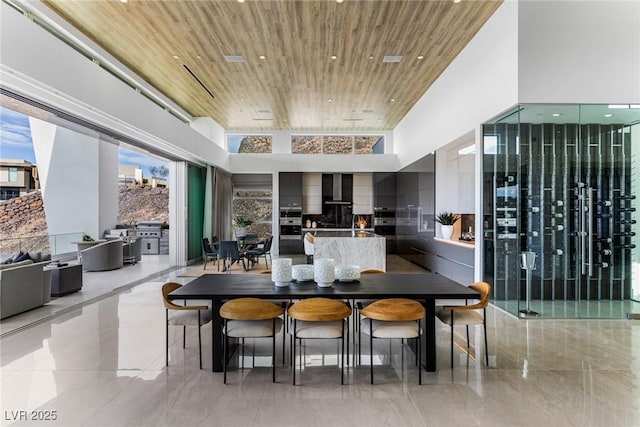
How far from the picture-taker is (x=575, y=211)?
460cm

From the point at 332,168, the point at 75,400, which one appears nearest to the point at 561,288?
the point at 75,400

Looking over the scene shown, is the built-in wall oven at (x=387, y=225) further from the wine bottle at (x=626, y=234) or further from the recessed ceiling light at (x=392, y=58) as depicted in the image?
the wine bottle at (x=626, y=234)

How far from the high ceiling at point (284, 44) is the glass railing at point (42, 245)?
14.0 ft

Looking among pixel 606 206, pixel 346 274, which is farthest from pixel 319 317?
pixel 606 206

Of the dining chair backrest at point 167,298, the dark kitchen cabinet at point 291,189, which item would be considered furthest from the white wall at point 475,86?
the dining chair backrest at point 167,298

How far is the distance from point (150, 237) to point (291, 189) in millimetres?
5263

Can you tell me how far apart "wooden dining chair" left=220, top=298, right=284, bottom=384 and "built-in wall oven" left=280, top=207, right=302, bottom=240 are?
27.2ft

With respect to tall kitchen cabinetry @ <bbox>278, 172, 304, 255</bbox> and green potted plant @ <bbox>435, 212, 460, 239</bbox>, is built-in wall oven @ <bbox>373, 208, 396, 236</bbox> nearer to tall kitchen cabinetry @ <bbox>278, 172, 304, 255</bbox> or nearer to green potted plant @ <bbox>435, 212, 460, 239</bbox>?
tall kitchen cabinetry @ <bbox>278, 172, 304, 255</bbox>

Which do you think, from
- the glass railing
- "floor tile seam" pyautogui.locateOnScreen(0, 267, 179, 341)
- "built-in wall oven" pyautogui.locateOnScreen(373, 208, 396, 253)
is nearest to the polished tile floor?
"floor tile seam" pyautogui.locateOnScreen(0, 267, 179, 341)

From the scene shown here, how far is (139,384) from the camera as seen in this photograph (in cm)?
272

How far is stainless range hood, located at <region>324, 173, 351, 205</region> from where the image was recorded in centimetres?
1138

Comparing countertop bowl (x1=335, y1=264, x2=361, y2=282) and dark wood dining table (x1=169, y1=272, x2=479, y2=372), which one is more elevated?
countertop bowl (x1=335, y1=264, x2=361, y2=282)

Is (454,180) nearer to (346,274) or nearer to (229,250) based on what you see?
(346,274)

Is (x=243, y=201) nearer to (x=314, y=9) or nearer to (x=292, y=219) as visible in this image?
(x=292, y=219)
